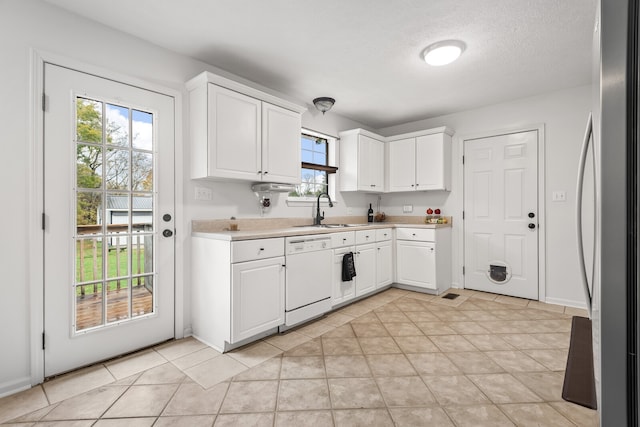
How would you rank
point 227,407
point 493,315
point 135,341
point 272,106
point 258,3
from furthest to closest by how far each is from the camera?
point 493,315 < point 272,106 < point 135,341 < point 258,3 < point 227,407

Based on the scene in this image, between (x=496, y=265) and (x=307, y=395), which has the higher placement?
(x=496, y=265)

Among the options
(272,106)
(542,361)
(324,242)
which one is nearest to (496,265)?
(542,361)

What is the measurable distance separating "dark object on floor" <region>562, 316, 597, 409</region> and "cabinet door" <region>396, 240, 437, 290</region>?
270cm

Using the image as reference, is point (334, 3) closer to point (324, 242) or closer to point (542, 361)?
point (324, 242)

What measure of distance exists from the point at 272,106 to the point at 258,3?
1.01 meters

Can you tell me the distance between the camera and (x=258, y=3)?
2.05 m

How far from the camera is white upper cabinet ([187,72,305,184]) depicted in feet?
8.37

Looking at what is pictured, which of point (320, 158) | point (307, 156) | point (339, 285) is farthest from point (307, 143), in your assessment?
point (339, 285)

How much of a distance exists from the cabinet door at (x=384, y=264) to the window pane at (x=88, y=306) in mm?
2864

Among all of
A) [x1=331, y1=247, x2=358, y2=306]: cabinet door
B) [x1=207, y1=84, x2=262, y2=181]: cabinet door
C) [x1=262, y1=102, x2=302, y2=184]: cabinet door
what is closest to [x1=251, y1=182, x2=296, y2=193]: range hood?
[x1=262, y1=102, x2=302, y2=184]: cabinet door

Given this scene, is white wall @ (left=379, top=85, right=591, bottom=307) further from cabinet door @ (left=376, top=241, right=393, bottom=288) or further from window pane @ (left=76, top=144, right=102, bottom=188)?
window pane @ (left=76, top=144, right=102, bottom=188)

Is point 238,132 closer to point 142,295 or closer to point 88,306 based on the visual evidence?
point 142,295

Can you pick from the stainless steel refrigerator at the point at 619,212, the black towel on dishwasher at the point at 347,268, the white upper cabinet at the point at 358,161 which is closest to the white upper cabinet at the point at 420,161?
the white upper cabinet at the point at 358,161

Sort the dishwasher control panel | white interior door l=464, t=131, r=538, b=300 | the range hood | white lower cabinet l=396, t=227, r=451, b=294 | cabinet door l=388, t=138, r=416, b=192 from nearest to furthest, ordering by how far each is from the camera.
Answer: the dishwasher control panel
the range hood
white interior door l=464, t=131, r=538, b=300
white lower cabinet l=396, t=227, r=451, b=294
cabinet door l=388, t=138, r=416, b=192
